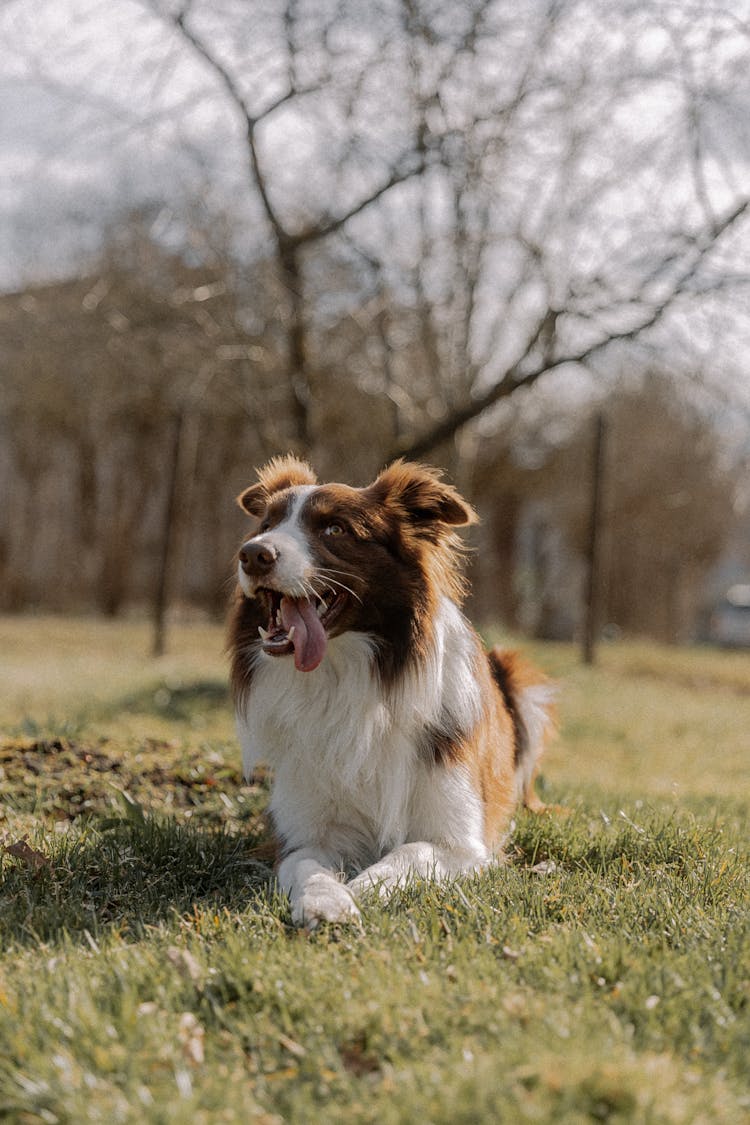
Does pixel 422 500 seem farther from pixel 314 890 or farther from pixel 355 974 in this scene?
pixel 355 974

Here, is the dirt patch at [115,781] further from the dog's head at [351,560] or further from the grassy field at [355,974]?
the dog's head at [351,560]

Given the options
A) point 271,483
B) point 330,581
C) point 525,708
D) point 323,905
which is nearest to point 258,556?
point 330,581

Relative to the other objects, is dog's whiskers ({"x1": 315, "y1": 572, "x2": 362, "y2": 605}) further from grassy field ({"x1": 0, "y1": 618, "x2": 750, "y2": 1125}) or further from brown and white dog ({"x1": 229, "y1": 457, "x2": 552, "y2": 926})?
grassy field ({"x1": 0, "y1": 618, "x2": 750, "y2": 1125})

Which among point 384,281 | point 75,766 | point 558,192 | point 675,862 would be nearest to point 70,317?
point 384,281

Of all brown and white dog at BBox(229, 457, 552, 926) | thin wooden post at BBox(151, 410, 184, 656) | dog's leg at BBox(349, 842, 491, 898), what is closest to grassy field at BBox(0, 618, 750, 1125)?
dog's leg at BBox(349, 842, 491, 898)

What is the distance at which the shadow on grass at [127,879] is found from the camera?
362 cm

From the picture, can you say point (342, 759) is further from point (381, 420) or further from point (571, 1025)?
point (381, 420)

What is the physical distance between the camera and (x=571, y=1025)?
268 cm

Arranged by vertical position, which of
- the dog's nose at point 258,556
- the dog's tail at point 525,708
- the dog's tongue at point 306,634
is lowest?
the dog's tail at point 525,708

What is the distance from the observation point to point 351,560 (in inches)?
164

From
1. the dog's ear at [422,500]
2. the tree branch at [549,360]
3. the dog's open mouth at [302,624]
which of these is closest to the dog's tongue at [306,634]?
the dog's open mouth at [302,624]

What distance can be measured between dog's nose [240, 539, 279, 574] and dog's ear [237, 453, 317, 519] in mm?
924

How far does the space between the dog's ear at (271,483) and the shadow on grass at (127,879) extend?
1477mm

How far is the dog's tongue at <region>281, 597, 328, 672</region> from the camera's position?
4.02m
